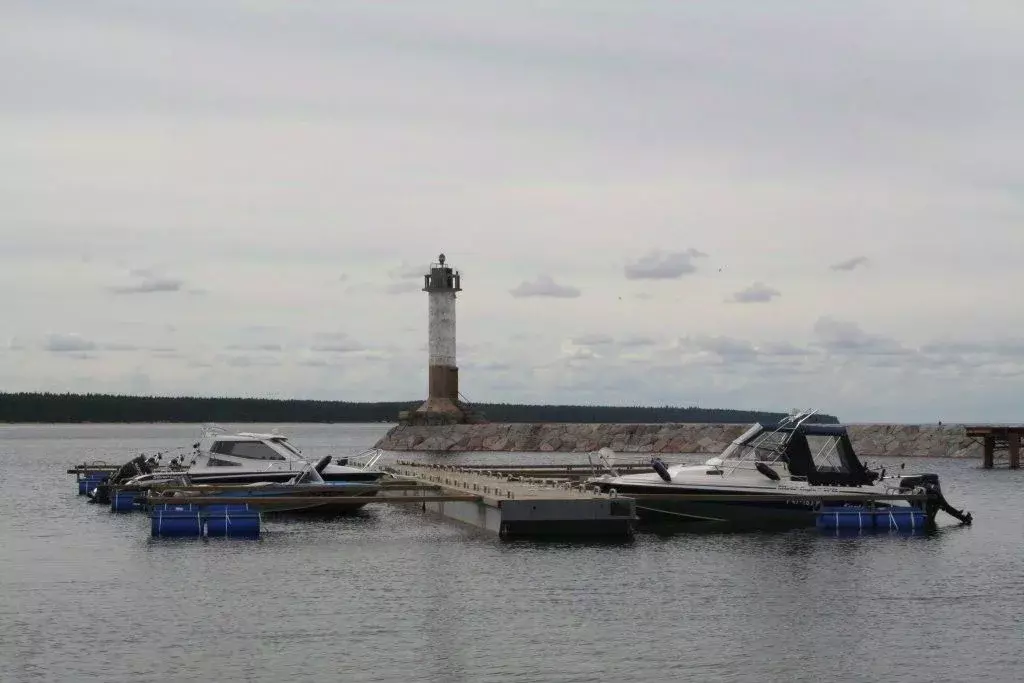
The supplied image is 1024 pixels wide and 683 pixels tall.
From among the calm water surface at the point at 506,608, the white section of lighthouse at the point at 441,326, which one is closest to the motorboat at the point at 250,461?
the calm water surface at the point at 506,608

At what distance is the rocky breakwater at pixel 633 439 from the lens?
293 feet

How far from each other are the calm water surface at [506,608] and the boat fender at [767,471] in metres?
1.78

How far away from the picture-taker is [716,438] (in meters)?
98.4

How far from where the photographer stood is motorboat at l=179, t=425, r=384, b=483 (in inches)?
1623

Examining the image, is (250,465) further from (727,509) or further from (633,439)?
(633,439)

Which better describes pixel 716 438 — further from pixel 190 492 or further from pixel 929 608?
pixel 929 608

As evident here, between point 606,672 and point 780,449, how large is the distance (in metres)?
19.6

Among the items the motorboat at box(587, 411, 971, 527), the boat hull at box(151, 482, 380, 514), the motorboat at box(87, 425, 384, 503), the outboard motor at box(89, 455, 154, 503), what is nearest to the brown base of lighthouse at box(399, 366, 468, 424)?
the outboard motor at box(89, 455, 154, 503)

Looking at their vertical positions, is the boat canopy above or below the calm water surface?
above

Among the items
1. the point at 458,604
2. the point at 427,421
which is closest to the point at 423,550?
the point at 458,604

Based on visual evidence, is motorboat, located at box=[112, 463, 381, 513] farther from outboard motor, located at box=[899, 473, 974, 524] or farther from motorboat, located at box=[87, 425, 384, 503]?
outboard motor, located at box=[899, 473, 974, 524]

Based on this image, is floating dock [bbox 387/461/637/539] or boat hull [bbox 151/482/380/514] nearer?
floating dock [bbox 387/461/637/539]

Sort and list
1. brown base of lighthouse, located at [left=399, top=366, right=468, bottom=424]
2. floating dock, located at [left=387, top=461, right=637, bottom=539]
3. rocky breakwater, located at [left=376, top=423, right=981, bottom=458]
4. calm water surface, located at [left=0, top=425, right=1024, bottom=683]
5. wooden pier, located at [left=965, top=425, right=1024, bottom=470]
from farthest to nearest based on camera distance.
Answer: brown base of lighthouse, located at [left=399, top=366, right=468, bottom=424] < rocky breakwater, located at [left=376, top=423, right=981, bottom=458] < wooden pier, located at [left=965, top=425, right=1024, bottom=470] < floating dock, located at [left=387, top=461, right=637, bottom=539] < calm water surface, located at [left=0, top=425, right=1024, bottom=683]

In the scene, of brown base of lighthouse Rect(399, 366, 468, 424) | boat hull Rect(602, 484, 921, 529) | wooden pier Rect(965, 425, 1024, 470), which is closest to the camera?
boat hull Rect(602, 484, 921, 529)
